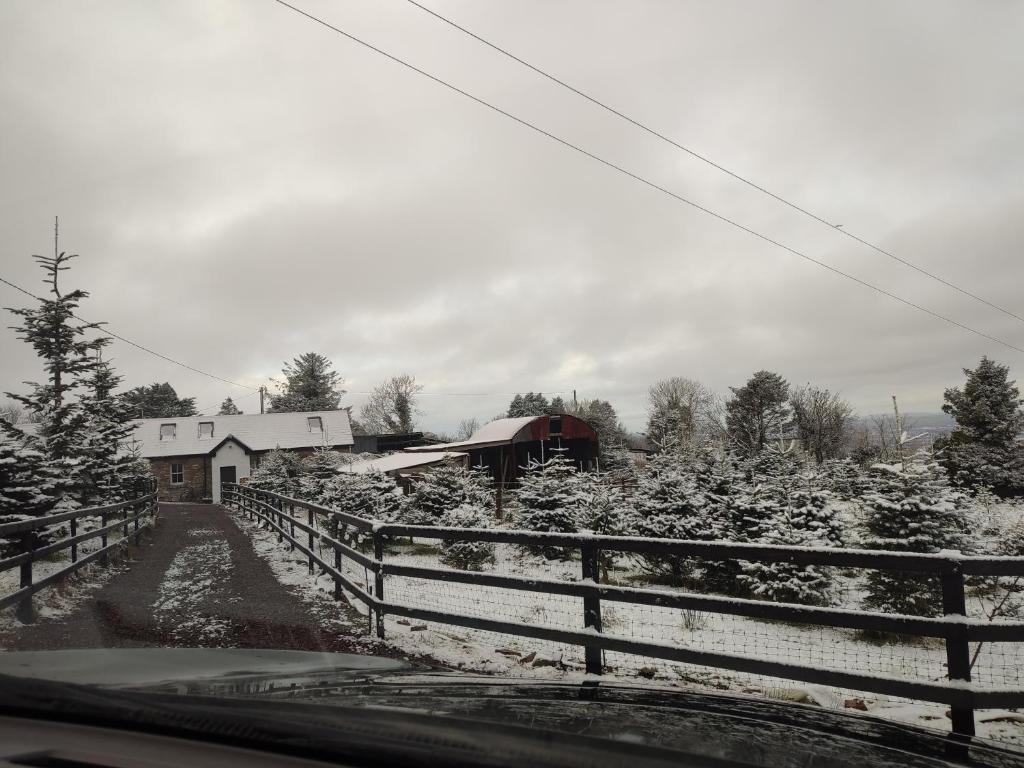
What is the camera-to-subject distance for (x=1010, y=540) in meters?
10.5

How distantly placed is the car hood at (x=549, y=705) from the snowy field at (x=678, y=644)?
1397mm

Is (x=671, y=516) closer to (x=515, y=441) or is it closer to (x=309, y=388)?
(x=515, y=441)

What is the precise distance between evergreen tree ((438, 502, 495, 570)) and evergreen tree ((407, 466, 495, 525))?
3.27 feet

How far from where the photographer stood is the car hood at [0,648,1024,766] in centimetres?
174

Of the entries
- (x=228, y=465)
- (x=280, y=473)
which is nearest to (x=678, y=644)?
(x=280, y=473)

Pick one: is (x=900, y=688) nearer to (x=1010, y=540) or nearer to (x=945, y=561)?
(x=945, y=561)

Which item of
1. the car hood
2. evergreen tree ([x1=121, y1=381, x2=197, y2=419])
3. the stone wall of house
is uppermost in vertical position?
evergreen tree ([x1=121, y1=381, x2=197, y2=419])

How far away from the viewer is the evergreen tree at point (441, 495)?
47.7 ft

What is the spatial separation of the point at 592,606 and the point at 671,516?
7.35 m

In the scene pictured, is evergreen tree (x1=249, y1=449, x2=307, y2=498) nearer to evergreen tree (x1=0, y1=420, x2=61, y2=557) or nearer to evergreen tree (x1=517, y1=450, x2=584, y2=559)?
evergreen tree (x1=0, y1=420, x2=61, y2=557)

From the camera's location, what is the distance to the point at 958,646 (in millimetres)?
3381

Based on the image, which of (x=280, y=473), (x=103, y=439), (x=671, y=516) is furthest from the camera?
(x=280, y=473)

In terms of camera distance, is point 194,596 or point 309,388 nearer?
point 194,596

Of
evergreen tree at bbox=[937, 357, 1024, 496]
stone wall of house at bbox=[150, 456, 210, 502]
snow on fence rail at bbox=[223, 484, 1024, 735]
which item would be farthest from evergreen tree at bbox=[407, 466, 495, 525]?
stone wall of house at bbox=[150, 456, 210, 502]
